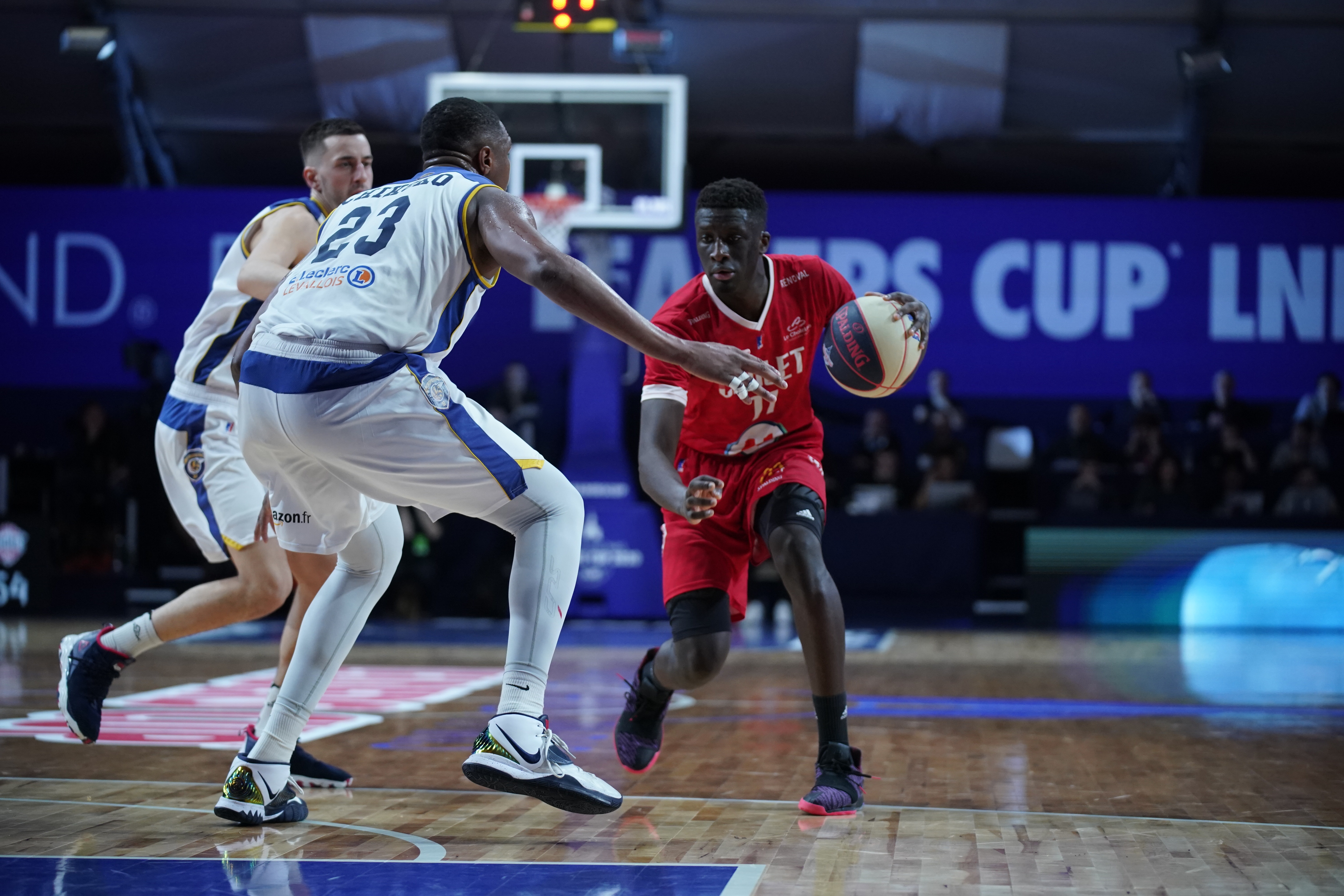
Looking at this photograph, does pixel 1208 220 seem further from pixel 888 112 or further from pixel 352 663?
pixel 352 663

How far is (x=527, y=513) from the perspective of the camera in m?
3.29

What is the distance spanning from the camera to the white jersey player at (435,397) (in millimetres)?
3125

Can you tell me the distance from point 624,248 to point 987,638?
18.0ft

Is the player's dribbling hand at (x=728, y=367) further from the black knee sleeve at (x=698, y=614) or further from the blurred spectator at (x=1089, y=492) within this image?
the blurred spectator at (x=1089, y=492)

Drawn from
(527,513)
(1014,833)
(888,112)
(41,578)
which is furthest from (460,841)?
(888,112)

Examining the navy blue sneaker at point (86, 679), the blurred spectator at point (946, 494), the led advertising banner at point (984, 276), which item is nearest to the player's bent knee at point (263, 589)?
the navy blue sneaker at point (86, 679)

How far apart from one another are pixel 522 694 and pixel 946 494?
32.3ft

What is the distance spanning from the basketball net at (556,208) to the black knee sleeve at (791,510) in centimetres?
762

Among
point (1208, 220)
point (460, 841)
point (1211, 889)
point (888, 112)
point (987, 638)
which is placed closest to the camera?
point (1211, 889)

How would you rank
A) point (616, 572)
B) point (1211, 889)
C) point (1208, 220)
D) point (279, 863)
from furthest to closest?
point (1208, 220) < point (616, 572) < point (279, 863) < point (1211, 889)

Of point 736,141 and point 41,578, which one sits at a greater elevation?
point 736,141

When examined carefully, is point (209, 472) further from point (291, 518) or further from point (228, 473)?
point (291, 518)

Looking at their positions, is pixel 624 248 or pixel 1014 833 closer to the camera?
pixel 1014 833

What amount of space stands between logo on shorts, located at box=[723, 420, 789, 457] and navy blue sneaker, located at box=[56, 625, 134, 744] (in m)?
1.98
